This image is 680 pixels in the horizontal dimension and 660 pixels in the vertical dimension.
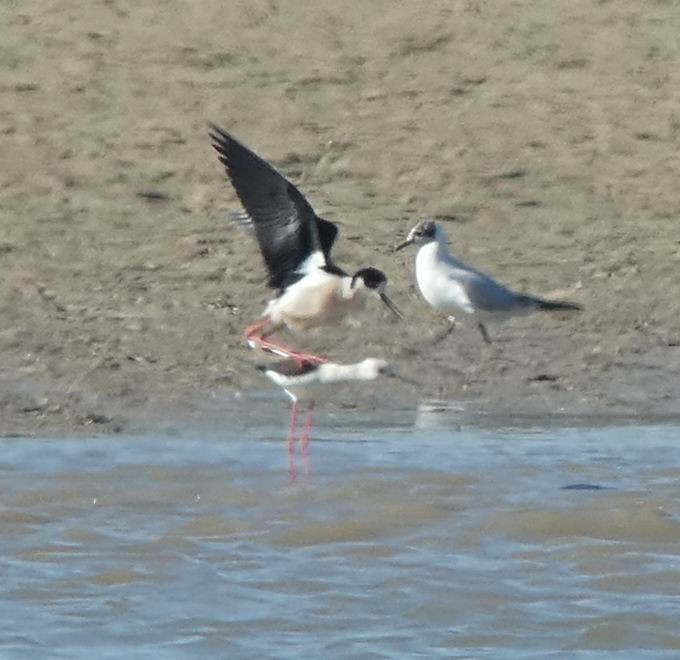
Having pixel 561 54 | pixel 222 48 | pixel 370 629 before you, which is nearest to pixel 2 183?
pixel 222 48

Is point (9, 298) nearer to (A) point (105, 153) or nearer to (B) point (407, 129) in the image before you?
(A) point (105, 153)

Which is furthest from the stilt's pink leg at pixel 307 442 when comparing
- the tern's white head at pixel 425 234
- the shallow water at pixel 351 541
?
the tern's white head at pixel 425 234

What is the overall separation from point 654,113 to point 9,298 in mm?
3497

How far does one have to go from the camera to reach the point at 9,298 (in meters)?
9.65

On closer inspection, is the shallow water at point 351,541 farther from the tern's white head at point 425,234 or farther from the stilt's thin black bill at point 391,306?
the tern's white head at point 425,234

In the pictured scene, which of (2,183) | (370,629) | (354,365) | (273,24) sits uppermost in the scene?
(273,24)

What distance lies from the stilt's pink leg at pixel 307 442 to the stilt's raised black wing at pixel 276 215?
722 millimetres

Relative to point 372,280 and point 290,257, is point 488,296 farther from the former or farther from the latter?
point 290,257

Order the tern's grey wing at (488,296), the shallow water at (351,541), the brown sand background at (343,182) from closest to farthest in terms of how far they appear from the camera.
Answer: the shallow water at (351,541) < the tern's grey wing at (488,296) < the brown sand background at (343,182)

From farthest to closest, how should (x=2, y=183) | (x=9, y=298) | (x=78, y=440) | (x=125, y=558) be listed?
(x=2, y=183), (x=9, y=298), (x=78, y=440), (x=125, y=558)

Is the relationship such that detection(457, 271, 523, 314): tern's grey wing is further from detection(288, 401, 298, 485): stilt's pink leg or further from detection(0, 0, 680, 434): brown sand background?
detection(288, 401, 298, 485): stilt's pink leg

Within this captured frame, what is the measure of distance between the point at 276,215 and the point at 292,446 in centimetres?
114

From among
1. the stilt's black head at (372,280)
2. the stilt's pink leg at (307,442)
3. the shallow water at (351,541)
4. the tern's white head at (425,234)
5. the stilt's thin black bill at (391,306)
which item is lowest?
the shallow water at (351,541)

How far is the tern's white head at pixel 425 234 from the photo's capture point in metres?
9.44
